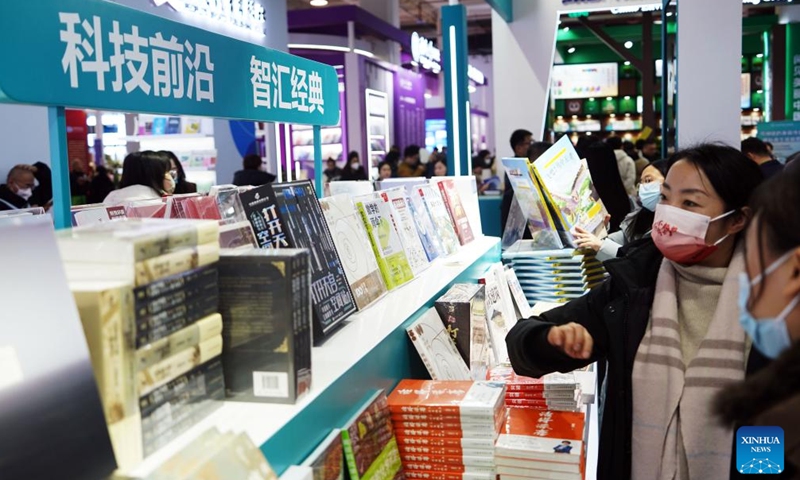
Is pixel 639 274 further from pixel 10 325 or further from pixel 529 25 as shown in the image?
pixel 529 25

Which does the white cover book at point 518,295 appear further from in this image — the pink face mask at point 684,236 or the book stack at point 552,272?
the pink face mask at point 684,236

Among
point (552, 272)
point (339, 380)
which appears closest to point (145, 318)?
point (339, 380)

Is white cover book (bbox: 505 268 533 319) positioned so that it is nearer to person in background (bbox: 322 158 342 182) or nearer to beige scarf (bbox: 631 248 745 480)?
beige scarf (bbox: 631 248 745 480)

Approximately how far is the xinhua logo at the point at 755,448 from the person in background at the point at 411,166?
8.88 meters

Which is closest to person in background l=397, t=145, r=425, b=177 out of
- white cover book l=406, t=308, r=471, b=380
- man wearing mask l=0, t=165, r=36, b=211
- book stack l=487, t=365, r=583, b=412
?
man wearing mask l=0, t=165, r=36, b=211

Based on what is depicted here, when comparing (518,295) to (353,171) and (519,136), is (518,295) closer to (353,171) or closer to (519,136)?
(519,136)

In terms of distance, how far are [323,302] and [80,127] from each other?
10.9 meters

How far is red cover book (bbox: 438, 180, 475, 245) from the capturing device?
3.71 m

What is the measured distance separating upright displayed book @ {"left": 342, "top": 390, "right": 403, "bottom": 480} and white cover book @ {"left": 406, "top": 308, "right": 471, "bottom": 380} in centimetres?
35

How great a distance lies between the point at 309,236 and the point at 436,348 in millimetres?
580

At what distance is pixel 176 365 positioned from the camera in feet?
4.13

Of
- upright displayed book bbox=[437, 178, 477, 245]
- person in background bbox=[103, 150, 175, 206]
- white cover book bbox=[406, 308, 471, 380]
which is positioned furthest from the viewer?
person in background bbox=[103, 150, 175, 206]

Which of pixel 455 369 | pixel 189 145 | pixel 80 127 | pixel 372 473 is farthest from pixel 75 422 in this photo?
pixel 80 127

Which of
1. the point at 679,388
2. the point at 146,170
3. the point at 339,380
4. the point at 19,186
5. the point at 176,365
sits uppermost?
the point at 146,170
